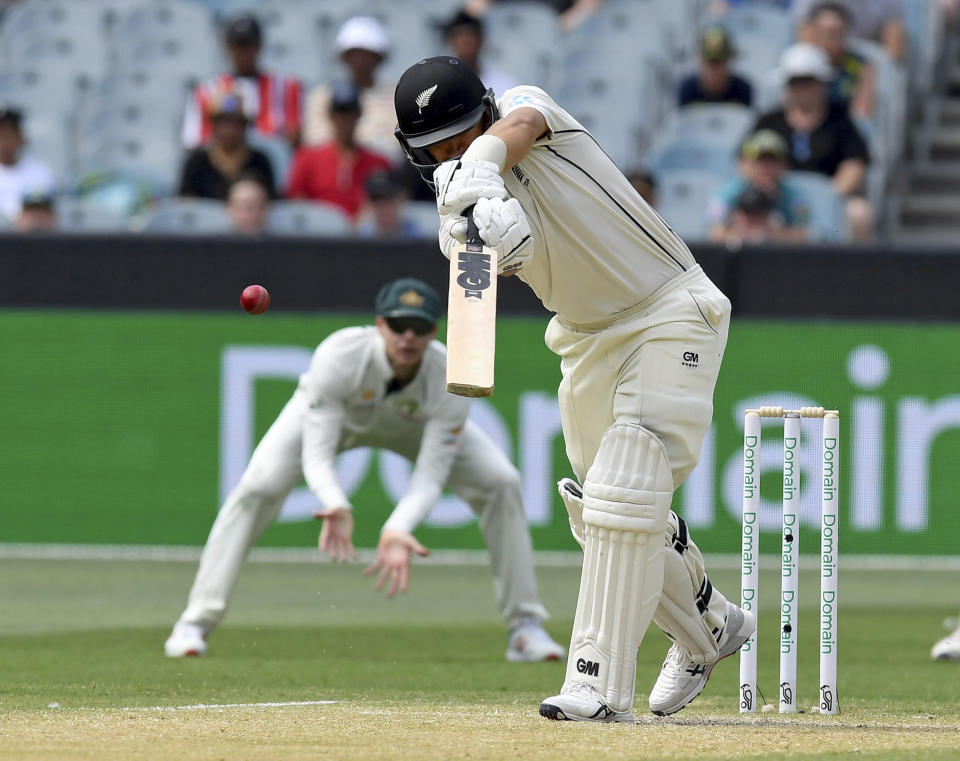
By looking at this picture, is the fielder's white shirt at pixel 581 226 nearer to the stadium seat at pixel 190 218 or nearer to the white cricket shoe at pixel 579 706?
the white cricket shoe at pixel 579 706

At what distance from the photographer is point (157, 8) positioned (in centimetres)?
1510

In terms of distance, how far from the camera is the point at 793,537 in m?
5.67

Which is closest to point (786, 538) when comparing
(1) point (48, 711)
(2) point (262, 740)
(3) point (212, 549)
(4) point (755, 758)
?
(4) point (755, 758)

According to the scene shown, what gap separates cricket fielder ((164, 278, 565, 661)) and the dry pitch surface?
221 centimetres

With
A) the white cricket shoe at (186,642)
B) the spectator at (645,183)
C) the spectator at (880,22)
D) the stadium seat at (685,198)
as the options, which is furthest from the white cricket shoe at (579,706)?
the spectator at (880,22)

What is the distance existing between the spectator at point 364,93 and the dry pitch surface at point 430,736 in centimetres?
834

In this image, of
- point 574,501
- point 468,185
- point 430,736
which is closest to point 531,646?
point 574,501

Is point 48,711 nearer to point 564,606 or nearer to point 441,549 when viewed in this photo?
point 564,606

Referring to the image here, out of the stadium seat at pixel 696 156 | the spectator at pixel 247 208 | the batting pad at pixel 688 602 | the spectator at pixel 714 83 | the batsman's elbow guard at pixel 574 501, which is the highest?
the spectator at pixel 714 83

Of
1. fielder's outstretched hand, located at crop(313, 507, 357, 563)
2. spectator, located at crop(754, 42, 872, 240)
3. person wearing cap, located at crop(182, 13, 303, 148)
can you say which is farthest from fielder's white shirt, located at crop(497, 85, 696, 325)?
person wearing cap, located at crop(182, 13, 303, 148)

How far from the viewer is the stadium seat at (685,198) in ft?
40.4

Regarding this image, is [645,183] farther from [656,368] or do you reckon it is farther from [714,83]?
[656,368]

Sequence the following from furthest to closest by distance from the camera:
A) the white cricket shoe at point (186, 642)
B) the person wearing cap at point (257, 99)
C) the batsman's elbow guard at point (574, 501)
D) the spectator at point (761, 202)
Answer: the person wearing cap at point (257, 99) → the spectator at point (761, 202) → the white cricket shoe at point (186, 642) → the batsman's elbow guard at point (574, 501)

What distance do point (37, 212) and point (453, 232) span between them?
7.96 meters
